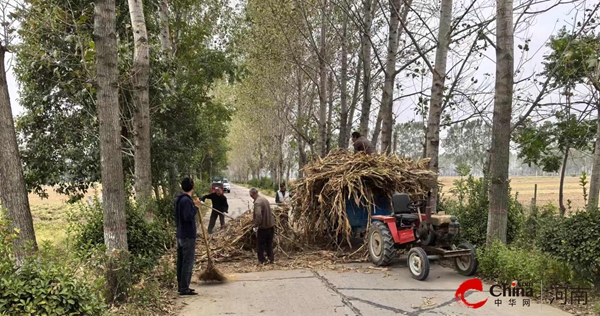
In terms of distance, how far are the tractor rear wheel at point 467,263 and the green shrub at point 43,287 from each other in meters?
6.06

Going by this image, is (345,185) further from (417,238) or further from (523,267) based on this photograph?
(523,267)

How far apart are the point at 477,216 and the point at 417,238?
2175mm

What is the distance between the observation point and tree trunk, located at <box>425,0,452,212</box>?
1033cm

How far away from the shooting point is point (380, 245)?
8406 mm

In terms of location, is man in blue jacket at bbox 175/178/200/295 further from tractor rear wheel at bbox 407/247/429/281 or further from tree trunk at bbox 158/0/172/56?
tree trunk at bbox 158/0/172/56

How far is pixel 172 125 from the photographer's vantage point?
605 inches

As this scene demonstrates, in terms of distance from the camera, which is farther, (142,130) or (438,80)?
(438,80)

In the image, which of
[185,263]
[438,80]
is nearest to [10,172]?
[185,263]

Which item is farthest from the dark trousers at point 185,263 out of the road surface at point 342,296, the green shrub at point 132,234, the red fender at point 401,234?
the red fender at point 401,234

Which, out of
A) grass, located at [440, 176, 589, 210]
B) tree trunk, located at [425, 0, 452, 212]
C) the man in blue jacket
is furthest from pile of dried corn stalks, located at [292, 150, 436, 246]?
the man in blue jacket

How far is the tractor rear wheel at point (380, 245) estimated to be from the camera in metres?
8.08

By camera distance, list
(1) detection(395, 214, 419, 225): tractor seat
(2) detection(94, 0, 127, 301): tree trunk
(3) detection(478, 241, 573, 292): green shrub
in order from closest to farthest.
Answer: (2) detection(94, 0, 127, 301): tree trunk → (3) detection(478, 241, 573, 292): green shrub → (1) detection(395, 214, 419, 225): tractor seat

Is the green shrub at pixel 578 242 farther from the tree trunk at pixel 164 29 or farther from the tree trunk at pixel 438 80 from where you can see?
Result: the tree trunk at pixel 164 29

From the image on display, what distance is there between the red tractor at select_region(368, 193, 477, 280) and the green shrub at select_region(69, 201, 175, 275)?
431cm
